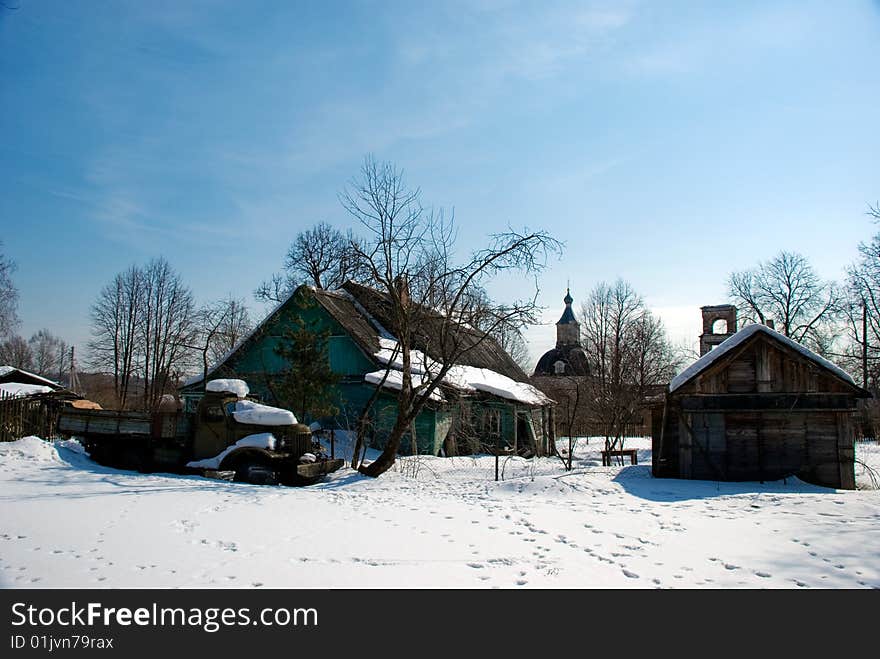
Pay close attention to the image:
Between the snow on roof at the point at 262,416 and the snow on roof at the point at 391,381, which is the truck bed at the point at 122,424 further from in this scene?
the snow on roof at the point at 391,381

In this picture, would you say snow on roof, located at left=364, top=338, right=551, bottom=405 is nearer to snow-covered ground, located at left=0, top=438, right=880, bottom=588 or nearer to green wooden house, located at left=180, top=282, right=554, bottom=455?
green wooden house, located at left=180, top=282, right=554, bottom=455

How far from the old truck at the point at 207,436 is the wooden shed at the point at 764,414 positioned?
9.29m

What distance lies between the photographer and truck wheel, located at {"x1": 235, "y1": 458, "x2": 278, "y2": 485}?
13.5 meters

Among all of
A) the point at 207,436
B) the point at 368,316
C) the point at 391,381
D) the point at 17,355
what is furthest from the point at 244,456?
the point at 17,355

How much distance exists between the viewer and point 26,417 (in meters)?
16.4

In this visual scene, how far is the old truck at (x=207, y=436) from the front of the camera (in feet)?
46.1

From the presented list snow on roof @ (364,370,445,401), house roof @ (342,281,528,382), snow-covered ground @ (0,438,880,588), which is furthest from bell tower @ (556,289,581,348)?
snow-covered ground @ (0,438,880,588)

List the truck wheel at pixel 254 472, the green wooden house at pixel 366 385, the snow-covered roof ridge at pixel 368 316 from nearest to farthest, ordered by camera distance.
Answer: the truck wheel at pixel 254 472 → the green wooden house at pixel 366 385 → the snow-covered roof ridge at pixel 368 316

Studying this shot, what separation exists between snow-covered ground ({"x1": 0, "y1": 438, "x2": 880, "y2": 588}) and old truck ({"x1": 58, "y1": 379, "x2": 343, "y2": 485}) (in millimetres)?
932

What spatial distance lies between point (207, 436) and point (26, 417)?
5.83 metres

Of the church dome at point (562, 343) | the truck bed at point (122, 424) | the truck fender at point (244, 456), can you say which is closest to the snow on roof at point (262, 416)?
the truck fender at point (244, 456)

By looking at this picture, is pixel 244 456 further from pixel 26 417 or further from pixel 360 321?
pixel 360 321

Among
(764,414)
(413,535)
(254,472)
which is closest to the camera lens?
→ (413,535)
